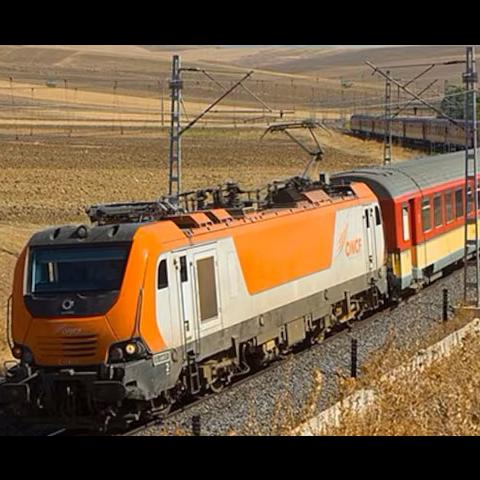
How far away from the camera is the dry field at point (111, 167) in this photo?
124 feet

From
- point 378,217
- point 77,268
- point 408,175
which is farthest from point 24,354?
point 408,175

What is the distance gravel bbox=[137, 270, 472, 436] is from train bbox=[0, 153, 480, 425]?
36cm

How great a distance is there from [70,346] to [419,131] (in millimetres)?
59507

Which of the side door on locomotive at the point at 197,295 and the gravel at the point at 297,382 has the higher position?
the side door on locomotive at the point at 197,295

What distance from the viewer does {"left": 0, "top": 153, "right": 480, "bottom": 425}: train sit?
44.0 feet

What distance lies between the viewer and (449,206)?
27688 millimetres

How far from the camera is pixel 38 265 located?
1402 cm

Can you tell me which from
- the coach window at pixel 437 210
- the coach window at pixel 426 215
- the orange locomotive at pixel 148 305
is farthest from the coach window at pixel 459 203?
the orange locomotive at pixel 148 305

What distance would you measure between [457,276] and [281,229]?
1151 centimetres

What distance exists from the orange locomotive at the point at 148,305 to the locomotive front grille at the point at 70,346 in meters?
0.01

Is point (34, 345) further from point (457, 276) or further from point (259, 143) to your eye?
point (259, 143)

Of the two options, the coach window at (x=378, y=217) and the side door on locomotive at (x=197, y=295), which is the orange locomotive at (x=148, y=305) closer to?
the side door on locomotive at (x=197, y=295)

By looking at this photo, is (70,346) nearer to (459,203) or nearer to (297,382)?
(297,382)
